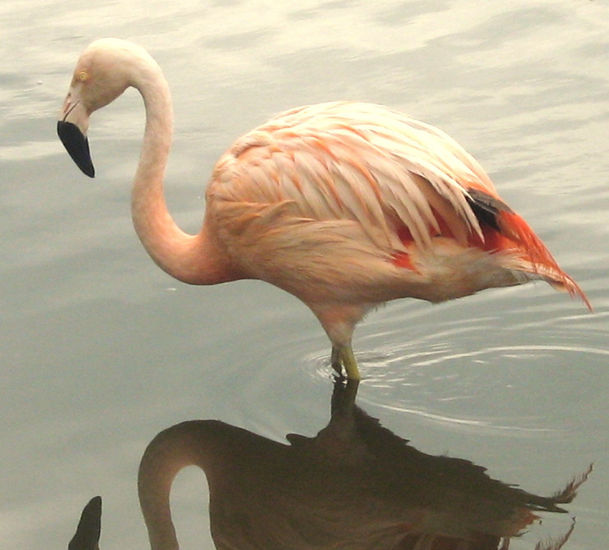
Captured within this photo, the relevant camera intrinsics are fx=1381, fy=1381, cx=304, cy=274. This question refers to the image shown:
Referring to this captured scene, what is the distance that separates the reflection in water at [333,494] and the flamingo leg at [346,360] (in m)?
0.18

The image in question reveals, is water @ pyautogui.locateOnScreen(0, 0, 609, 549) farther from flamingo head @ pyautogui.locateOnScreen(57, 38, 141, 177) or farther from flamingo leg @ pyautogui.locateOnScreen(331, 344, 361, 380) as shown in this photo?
flamingo head @ pyautogui.locateOnScreen(57, 38, 141, 177)

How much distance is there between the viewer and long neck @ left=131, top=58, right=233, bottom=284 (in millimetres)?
6105

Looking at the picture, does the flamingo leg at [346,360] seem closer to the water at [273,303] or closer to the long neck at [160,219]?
the water at [273,303]

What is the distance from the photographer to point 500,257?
5562 mm

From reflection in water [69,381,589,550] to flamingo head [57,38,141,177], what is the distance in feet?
4.67

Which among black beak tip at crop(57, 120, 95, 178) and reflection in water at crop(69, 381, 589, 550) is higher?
black beak tip at crop(57, 120, 95, 178)

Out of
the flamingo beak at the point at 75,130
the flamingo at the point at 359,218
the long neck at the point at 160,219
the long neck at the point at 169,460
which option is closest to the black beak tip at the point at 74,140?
the flamingo beak at the point at 75,130

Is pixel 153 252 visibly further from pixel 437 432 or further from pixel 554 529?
pixel 554 529

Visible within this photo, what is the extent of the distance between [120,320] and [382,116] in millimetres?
1665

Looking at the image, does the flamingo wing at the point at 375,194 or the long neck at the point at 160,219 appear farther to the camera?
the long neck at the point at 160,219

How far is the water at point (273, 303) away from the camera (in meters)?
5.57

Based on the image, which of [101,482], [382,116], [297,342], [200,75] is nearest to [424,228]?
[382,116]

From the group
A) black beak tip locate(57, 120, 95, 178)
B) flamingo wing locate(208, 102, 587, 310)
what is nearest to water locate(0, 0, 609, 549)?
flamingo wing locate(208, 102, 587, 310)

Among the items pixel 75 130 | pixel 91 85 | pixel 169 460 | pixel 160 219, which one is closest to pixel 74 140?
pixel 75 130
